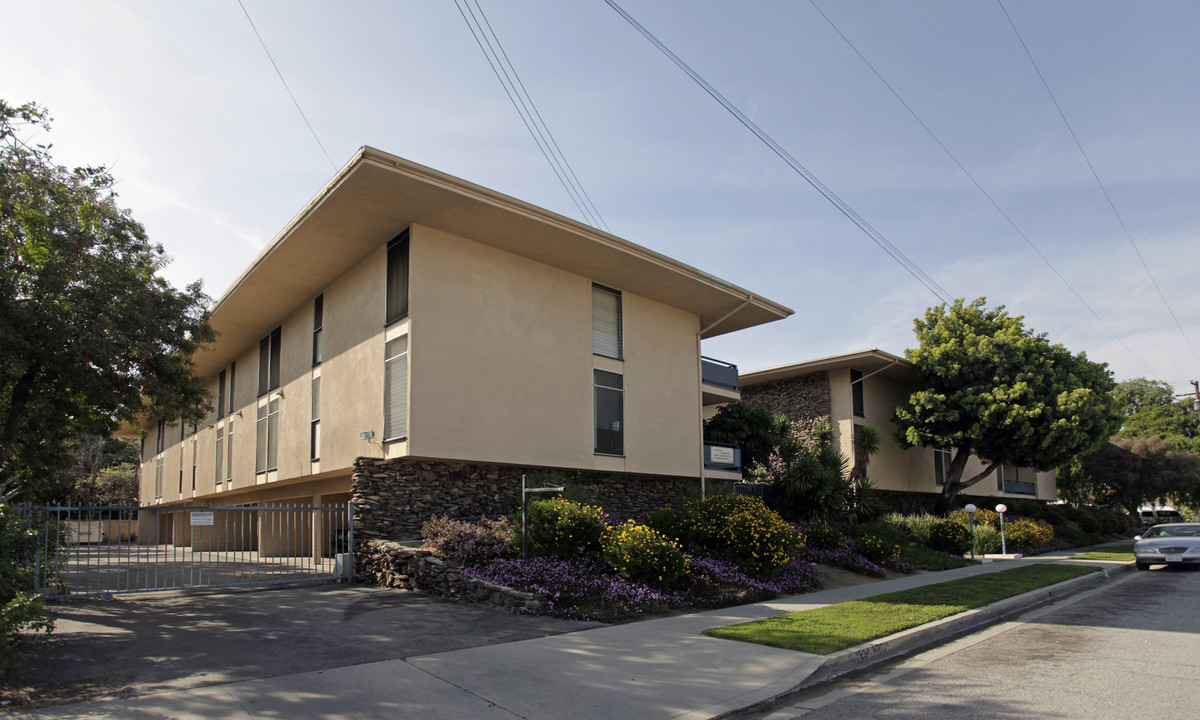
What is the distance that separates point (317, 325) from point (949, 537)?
66.9 ft

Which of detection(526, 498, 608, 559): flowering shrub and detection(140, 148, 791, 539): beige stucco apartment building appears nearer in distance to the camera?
detection(526, 498, 608, 559): flowering shrub

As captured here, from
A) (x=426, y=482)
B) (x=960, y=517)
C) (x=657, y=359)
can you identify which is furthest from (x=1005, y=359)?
(x=426, y=482)

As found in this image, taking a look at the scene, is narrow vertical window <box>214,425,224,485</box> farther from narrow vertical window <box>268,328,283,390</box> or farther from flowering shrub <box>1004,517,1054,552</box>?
flowering shrub <box>1004,517,1054,552</box>

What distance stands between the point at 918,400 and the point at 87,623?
1077 inches

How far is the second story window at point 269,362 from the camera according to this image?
23.0 m

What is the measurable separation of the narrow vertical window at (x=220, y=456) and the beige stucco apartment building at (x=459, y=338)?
2.96m

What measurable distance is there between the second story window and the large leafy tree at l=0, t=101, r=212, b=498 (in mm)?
6694

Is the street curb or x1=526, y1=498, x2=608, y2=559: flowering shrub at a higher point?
x1=526, y1=498, x2=608, y2=559: flowering shrub

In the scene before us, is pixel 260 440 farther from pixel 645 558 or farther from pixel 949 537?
pixel 949 537

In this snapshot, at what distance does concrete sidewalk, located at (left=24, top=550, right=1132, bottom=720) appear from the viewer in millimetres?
6301

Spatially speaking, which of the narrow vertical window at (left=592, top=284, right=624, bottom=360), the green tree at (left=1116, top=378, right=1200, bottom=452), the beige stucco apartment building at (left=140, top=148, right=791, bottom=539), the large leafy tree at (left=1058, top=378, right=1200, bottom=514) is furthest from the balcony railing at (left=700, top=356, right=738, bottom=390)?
the green tree at (left=1116, top=378, right=1200, bottom=452)

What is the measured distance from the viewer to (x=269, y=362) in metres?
23.7

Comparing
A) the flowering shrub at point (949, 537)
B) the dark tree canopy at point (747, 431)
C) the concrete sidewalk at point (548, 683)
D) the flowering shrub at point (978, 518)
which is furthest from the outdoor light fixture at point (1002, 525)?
the concrete sidewalk at point (548, 683)

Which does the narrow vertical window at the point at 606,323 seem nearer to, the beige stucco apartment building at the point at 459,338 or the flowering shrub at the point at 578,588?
the beige stucco apartment building at the point at 459,338
